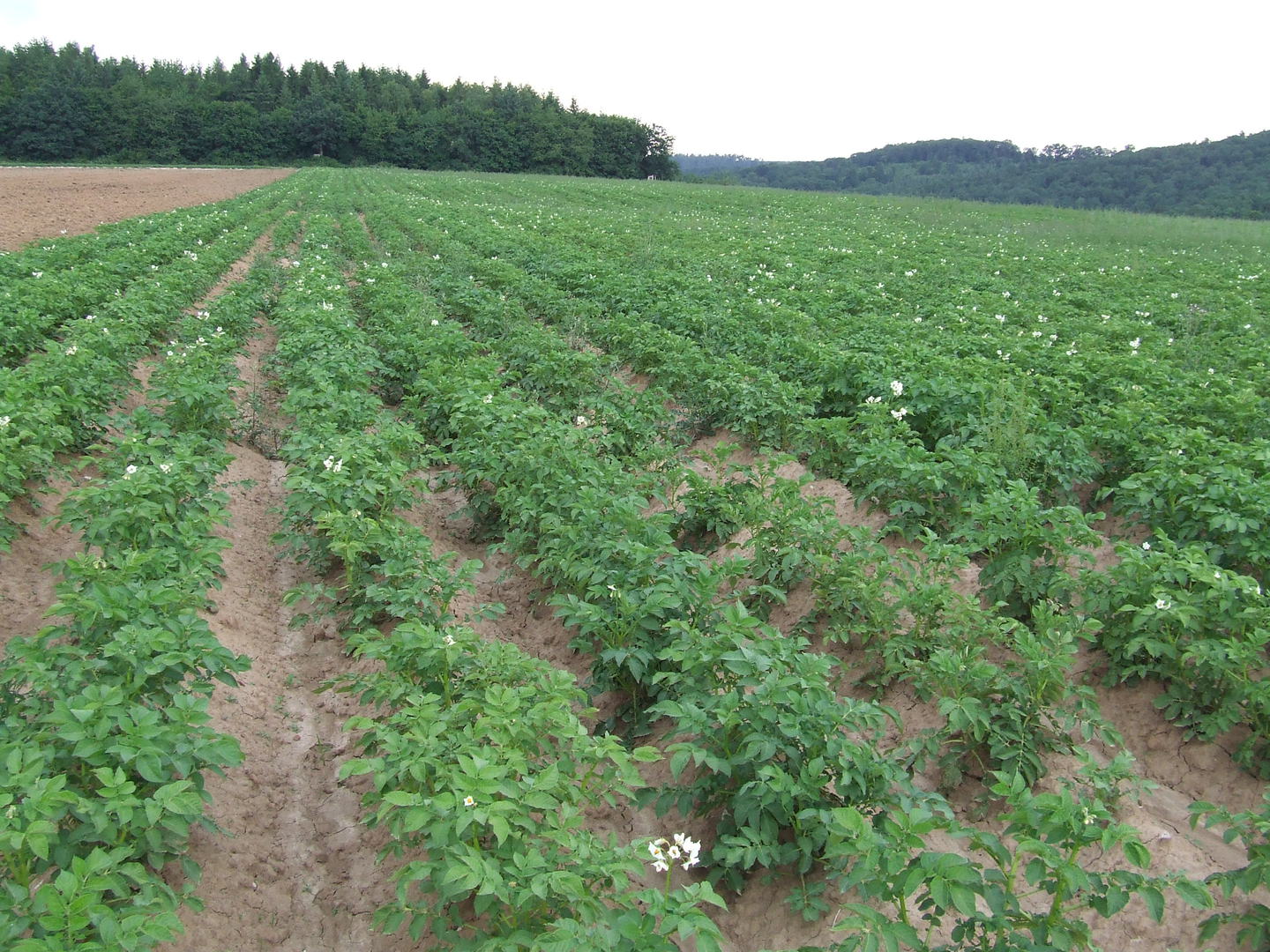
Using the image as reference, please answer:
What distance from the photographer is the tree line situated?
63219mm

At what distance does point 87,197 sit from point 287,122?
49660mm

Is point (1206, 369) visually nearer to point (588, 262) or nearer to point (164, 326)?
point (588, 262)

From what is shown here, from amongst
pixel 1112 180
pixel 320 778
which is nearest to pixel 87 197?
pixel 320 778

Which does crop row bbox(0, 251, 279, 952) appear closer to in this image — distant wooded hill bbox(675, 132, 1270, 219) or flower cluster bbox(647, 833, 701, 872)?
flower cluster bbox(647, 833, 701, 872)

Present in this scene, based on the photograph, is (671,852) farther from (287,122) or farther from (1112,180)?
(287,122)

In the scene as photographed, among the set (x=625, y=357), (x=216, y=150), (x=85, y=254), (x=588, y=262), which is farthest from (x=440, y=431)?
(x=216, y=150)

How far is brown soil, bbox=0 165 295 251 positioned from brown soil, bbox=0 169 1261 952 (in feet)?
49.0

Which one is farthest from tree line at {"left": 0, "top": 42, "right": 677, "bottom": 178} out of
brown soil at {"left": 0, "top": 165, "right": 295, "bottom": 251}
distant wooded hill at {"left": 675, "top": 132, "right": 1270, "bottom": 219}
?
brown soil at {"left": 0, "top": 165, "right": 295, "bottom": 251}

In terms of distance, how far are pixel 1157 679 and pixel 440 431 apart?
5.77m

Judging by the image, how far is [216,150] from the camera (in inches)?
2675

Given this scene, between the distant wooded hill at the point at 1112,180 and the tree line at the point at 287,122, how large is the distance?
16082 mm

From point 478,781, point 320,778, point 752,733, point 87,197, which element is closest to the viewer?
point 478,781

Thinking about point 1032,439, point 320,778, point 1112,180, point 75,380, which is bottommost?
point 320,778

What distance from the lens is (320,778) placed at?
149 inches
